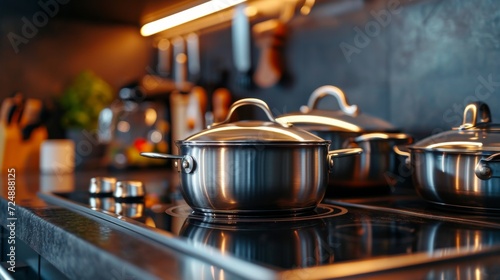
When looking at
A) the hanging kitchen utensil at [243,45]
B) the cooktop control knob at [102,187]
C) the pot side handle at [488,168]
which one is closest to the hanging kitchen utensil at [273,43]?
the hanging kitchen utensil at [243,45]

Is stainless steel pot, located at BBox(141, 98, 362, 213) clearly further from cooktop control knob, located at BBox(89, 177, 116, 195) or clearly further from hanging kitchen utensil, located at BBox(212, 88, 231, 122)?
hanging kitchen utensil, located at BBox(212, 88, 231, 122)

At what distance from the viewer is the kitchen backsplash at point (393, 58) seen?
1.04 metres

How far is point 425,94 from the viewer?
1152 mm

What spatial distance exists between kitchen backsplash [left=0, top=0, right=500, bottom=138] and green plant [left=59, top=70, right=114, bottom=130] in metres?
0.23

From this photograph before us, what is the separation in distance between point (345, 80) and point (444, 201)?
653 mm

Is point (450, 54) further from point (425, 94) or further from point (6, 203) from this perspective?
point (6, 203)

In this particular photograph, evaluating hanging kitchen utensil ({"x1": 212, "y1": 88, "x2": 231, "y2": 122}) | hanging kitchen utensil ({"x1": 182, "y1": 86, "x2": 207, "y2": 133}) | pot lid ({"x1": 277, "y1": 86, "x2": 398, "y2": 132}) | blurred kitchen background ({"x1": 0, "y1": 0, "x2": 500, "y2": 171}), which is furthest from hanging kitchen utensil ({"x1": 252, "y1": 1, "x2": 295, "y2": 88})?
pot lid ({"x1": 277, "y1": 86, "x2": 398, "y2": 132})

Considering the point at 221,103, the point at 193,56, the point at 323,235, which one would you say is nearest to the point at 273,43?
the point at 221,103

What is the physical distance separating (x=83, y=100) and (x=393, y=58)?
1.33 m

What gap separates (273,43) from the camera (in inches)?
64.7

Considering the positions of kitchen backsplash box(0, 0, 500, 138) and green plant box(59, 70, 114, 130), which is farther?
green plant box(59, 70, 114, 130)

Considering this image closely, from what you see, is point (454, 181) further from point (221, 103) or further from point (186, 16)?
point (186, 16)

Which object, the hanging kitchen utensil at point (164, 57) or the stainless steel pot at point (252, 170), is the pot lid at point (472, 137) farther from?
the hanging kitchen utensil at point (164, 57)

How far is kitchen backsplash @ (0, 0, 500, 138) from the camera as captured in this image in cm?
104
